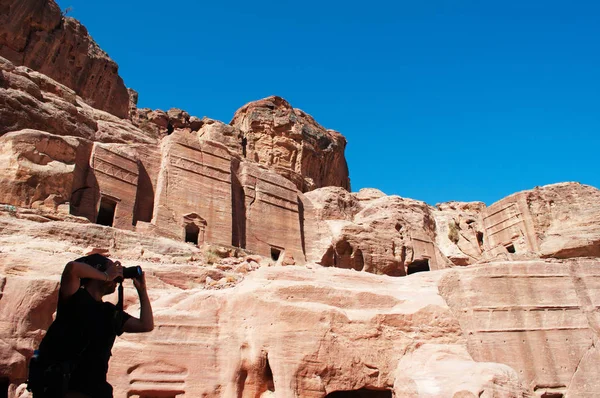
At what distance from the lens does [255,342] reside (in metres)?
9.39

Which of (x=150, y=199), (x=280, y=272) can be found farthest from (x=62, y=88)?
(x=280, y=272)

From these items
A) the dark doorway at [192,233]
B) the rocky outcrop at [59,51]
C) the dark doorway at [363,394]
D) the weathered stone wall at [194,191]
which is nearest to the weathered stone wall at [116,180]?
the weathered stone wall at [194,191]

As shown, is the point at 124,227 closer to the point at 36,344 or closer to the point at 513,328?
the point at 36,344

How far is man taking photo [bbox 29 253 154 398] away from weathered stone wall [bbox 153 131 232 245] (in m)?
16.7

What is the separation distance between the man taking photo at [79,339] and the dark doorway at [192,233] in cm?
1796

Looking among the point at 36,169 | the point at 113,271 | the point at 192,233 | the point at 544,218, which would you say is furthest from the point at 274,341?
the point at 544,218

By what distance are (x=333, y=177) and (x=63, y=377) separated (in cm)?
4287

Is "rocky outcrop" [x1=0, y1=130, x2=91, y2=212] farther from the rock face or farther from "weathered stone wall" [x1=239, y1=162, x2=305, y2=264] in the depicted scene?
the rock face

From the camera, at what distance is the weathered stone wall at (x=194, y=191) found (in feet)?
70.3

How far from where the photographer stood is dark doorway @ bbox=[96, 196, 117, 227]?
19875 mm

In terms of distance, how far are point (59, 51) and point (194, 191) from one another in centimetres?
1849

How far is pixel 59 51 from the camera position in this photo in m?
34.0

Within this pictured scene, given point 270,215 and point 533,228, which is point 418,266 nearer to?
point 533,228

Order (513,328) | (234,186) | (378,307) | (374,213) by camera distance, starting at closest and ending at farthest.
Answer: (378,307) → (513,328) → (234,186) → (374,213)
